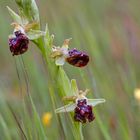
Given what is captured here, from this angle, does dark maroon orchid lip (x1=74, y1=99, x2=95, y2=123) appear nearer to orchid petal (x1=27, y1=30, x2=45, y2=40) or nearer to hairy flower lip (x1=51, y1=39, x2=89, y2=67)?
hairy flower lip (x1=51, y1=39, x2=89, y2=67)

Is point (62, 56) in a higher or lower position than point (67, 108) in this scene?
higher

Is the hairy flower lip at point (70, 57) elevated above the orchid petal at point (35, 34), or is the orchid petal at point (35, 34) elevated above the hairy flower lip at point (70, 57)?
the orchid petal at point (35, 34)

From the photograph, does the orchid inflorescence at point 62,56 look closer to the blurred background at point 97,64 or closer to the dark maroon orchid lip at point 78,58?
the dark maroon orchid lip at point 78,58

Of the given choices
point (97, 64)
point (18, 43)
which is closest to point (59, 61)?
point (18, 43)

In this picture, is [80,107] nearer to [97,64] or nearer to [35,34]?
[35,34]

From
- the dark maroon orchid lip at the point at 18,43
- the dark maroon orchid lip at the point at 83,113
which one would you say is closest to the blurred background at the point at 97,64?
the dark maroon orchid lip at the point at 18,43

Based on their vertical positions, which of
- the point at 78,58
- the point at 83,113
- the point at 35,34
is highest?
the point at 35,34
